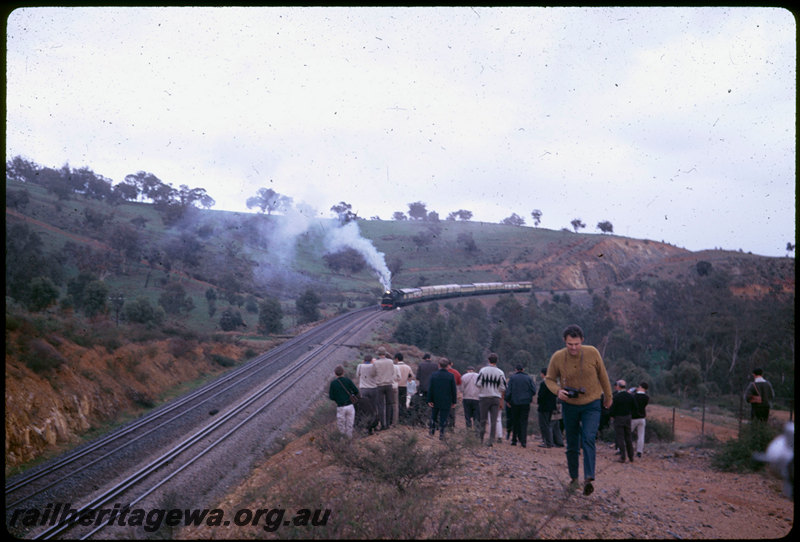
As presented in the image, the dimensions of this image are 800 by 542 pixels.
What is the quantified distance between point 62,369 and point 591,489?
16.1m

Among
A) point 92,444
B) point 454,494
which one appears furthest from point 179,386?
point 454,494

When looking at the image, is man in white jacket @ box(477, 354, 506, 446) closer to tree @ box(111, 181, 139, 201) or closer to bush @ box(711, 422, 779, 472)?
bush @ box(711, 422, 779, 472)

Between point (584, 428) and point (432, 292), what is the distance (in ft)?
127

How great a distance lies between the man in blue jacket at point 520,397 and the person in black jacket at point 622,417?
148 centimetres

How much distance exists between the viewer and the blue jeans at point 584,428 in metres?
5.83

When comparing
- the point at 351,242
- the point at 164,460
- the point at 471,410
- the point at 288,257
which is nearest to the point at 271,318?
the point at 164,460

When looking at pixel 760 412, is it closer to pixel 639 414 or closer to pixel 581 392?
pixel 639 414

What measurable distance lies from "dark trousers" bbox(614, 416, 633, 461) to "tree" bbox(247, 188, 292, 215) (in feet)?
323

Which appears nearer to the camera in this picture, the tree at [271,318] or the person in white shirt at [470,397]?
the person in white shirt at [470,397]

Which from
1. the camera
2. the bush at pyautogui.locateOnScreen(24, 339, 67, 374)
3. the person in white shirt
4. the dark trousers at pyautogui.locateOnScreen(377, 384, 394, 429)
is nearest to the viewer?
the camera

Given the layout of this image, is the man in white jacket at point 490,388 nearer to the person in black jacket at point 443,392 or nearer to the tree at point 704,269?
the person in black jacket at point 443,392

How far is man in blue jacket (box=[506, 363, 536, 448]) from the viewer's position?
989 centimetres

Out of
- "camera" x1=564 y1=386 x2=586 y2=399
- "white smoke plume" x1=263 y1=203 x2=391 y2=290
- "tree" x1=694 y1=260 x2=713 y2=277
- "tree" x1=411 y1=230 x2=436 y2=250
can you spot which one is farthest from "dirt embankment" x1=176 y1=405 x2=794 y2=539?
"tree" x1=411 y1=230 x2=436 y2=250

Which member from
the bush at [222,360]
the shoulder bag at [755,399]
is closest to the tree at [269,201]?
the bush at [222,360]
